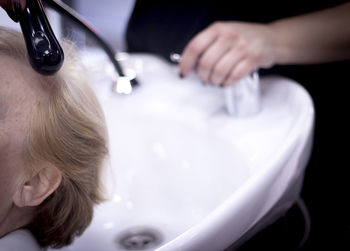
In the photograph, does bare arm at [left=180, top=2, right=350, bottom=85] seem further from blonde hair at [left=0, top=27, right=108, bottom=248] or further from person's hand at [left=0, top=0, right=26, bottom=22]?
person's hand at [left=0, top=0, right=26, bottom=22]

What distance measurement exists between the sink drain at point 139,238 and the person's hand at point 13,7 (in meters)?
0.44

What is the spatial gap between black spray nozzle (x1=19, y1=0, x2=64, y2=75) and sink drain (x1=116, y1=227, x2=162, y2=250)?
419mm

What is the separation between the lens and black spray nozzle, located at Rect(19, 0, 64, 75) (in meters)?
0.43

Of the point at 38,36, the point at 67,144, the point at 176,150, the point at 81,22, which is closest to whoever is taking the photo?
the point at 38,36

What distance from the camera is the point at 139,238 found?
0.79 metres

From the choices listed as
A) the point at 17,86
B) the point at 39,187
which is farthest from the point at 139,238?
the point at 17,86

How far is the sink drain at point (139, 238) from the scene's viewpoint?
0.77 m

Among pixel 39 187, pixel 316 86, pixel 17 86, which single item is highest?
pixel 17 86

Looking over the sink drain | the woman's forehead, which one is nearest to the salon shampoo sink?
the sink drain

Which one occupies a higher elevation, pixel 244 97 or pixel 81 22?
pixel 81 22

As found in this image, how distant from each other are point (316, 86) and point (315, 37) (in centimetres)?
15

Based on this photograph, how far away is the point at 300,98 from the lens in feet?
2.47

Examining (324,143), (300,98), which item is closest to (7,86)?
(300,98)

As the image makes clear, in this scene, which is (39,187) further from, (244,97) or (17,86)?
(244,97)
